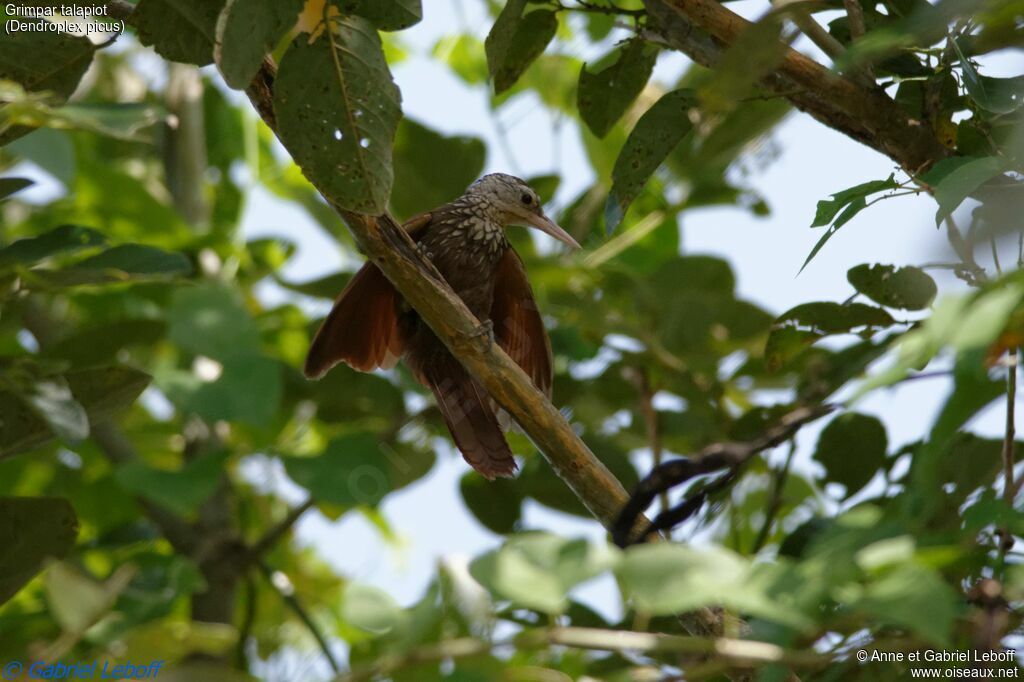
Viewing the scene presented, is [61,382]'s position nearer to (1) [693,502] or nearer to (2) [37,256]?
(2) [37,256]

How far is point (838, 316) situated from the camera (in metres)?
2.37

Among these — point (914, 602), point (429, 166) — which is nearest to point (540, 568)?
point (914, 602)

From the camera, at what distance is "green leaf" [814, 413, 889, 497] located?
2.93 metres

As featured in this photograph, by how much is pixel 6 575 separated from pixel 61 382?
44cm

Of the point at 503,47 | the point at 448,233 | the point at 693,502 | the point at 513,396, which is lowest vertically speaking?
the point at 448,233

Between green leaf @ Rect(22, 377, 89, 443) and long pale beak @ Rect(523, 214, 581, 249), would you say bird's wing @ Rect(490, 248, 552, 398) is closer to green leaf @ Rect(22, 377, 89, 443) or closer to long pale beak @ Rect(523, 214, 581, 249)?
long pale beak @ Rect(523, 214, 581, 249)

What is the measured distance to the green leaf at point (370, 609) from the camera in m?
1.32

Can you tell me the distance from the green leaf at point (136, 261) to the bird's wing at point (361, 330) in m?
0.85

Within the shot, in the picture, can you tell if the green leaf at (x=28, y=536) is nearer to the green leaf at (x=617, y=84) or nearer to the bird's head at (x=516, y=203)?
the green leaf at (x=617, y=84)

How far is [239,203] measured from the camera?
194 inches

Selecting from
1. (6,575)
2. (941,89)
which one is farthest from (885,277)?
(6,575)

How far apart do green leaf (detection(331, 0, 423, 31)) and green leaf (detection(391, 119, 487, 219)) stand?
1.75m

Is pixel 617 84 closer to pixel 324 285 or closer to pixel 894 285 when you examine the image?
pixel 894 285

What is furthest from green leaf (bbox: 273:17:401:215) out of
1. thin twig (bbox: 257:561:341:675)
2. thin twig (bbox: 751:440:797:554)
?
thin twig (bbox: 257:561:341:675)
